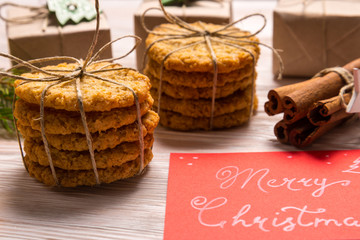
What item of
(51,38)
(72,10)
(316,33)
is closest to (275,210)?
(316,33)

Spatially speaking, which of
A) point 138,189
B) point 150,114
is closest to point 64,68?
point 150,114

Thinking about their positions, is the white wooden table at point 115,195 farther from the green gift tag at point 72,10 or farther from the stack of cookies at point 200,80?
the green gift tag at point 72,10

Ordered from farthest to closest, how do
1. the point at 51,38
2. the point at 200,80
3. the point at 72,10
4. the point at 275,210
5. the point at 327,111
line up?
the point at 72,10
the point at 51,38
the point at 200,80
the point at 327,111
the point at 275,210

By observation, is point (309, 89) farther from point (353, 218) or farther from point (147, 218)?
point (147, 218)

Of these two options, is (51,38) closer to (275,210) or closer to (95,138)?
(95,138)

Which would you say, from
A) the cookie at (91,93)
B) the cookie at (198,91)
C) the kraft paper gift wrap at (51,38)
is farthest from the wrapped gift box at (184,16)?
the cookie at (91,93)

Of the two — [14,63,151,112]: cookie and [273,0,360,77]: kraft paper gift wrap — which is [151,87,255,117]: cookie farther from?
[273,0,360,77]: kraft paper gift wrap
